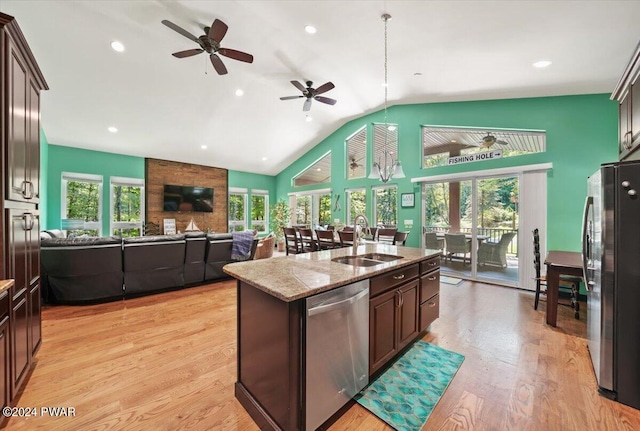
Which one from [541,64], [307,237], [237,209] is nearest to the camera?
[541,64]

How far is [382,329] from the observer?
188cm

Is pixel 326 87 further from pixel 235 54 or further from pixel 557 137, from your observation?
pixel 557 137

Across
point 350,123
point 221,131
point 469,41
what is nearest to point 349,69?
point 469,41

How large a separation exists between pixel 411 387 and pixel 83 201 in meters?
8.43

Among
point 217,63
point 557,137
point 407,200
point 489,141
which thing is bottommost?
point 407,200

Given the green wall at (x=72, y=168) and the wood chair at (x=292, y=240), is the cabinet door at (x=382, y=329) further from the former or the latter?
the green wall at (x=72, y=168)

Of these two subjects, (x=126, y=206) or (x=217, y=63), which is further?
(x=126, y=206)

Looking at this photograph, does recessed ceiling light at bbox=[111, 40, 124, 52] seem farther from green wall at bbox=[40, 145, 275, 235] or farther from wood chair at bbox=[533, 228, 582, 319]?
wood chair at bbox=[533, 228, 582, 319]

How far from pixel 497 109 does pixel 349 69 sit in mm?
2830

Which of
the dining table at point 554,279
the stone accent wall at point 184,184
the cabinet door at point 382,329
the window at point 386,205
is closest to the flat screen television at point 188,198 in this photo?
the stone accent wall at point 184,184

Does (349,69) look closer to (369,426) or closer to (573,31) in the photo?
(573,31)

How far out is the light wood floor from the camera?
61.6 inches

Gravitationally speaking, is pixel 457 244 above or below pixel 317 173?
below

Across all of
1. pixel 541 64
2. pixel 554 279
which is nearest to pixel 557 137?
pixel 541 64
